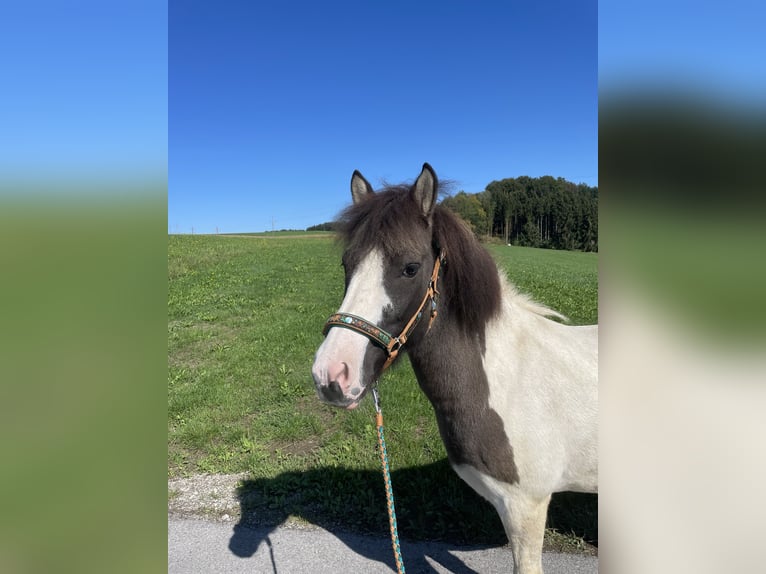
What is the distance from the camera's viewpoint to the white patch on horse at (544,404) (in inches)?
85.0

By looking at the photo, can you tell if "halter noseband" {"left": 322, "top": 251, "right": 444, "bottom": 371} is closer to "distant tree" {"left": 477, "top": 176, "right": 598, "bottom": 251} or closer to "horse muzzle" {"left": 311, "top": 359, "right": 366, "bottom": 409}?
"horse muzzle" {"left": 311, "top": 359, "right": 366, "bottom": 409}

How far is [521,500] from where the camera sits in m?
2.17

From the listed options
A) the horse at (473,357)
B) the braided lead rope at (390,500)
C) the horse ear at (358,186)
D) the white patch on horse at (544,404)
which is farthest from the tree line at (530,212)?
the braided lead rope at (390,500)

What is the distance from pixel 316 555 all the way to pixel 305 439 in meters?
1.75

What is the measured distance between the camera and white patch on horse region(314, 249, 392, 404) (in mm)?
1826

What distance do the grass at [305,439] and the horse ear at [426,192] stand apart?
670mm

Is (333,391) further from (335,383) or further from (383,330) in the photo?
(383,330)

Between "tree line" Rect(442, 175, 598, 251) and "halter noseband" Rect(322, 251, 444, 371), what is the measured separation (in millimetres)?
619

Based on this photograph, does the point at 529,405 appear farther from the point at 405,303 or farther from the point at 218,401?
the point at 218,401

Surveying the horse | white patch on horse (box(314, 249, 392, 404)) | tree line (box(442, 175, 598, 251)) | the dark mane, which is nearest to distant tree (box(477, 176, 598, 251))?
tree line (box(442, 175, 598, 251))

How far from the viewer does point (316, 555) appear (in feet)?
10.4

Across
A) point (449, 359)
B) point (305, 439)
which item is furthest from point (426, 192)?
point (305, 439)
